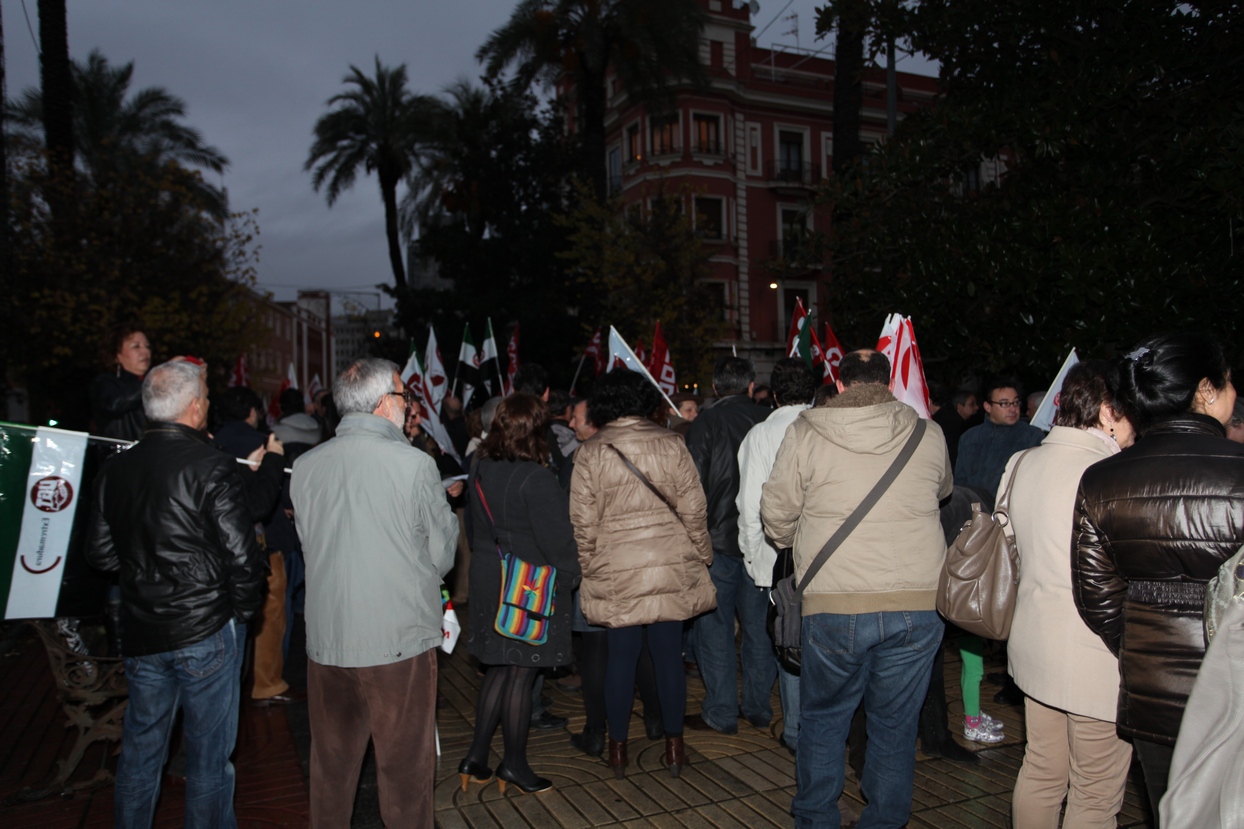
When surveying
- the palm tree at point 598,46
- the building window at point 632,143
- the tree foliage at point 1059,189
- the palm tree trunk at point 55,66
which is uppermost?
the building window at point 632,143

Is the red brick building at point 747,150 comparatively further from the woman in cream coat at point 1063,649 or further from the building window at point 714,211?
the woman in cream coat at point 1063,649

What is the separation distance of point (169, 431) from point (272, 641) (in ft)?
9.99

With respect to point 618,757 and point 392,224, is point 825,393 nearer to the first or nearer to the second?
point 618,757

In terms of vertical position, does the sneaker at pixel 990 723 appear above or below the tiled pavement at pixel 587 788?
above

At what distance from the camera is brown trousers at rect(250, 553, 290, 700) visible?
6031mm

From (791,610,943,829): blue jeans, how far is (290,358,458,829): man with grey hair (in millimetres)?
1505

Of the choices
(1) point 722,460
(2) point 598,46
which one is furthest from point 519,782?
(2) point 598,46

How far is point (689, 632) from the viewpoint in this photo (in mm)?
6637

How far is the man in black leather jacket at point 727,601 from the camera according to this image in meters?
5.26

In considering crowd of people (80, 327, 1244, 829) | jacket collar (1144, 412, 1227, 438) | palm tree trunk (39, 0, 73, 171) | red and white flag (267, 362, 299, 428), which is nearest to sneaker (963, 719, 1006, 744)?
crowd of people (80, 327, 1244, 829)

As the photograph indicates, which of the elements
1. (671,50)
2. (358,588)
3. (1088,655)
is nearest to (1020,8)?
(1088,655)

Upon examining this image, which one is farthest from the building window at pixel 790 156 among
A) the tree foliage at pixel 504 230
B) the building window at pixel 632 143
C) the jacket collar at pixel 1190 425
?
the jacket collar at pixel 1190 425

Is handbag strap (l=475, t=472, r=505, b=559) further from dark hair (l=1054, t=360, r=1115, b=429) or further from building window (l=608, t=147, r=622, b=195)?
building window (l=608, t=147, r=622, b=195)

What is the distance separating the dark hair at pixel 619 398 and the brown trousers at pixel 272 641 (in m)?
2.78
